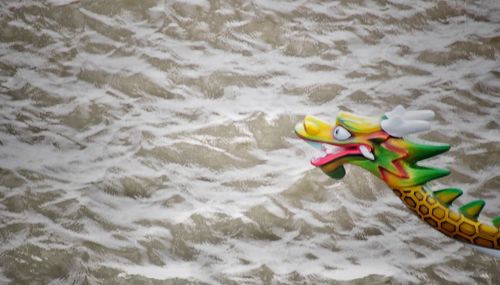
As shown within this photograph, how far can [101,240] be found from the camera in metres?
1.97

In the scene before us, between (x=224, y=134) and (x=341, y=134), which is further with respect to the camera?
(x=224, y=134)

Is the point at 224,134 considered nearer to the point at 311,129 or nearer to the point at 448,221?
the point at 311,129

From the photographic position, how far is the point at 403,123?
4.67 ft

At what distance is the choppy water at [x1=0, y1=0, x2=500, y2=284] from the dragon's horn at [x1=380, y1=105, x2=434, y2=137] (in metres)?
0.57

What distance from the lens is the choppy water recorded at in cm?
194

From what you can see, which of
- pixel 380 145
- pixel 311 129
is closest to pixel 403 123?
pixel 380 145

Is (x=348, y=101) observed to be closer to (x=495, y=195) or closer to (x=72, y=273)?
(x=495, y=195)

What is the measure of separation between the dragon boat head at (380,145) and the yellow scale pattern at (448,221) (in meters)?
0.02

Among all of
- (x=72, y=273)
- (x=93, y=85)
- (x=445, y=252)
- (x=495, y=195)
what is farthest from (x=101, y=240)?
(x=495, y=195)

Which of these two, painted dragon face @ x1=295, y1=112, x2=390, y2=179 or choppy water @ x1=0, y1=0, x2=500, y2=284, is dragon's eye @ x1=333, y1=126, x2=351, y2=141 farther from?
choppy water @ x1=0, y1=0, x2=500, y2=284

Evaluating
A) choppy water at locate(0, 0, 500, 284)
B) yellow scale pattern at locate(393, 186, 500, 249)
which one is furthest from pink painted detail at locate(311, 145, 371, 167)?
choppy water at locate(0, 0, 500, 284)

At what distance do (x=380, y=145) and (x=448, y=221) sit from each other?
0.58ft

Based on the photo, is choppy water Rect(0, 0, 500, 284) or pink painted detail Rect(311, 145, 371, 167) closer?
pink painted detail Rect(311, 145, 371, 167)

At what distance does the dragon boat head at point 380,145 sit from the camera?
1428 millimetres
